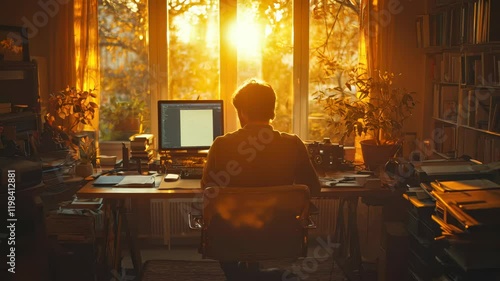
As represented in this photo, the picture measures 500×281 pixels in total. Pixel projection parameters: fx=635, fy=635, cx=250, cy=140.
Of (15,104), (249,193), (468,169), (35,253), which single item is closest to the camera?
(249,193)

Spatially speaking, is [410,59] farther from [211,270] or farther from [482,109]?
[211,270]

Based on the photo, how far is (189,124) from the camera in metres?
4.27

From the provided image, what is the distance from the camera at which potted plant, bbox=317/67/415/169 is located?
4.29 m

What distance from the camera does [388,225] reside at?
12.5 feet

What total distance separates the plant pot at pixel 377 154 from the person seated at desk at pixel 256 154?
3.94ft

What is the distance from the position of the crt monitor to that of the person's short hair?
1.07 metres

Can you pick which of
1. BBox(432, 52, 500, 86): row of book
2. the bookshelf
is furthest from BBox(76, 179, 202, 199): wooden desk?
BBox(432, 52, 500, 86): row of book

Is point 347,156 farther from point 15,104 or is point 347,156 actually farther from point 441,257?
point 15,104

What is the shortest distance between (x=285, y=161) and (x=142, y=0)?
7.96ft

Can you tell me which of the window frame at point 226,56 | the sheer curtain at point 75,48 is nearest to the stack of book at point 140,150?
the sheer curtain at point 75,48

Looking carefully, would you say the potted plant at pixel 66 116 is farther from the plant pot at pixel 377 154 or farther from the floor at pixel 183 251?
the plant pot at pixel 377 154

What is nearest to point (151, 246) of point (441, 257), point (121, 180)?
point (121, 180)

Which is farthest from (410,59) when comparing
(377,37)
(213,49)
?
(213,49)

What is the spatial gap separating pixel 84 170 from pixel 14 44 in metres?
0.93
